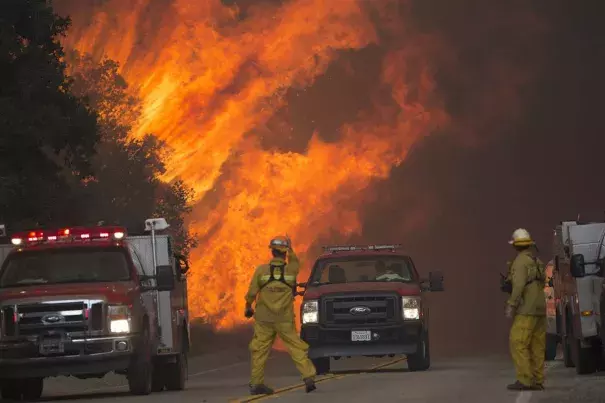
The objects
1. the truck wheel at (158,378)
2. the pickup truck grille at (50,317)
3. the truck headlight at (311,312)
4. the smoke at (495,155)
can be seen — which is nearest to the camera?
the pickup truck grille at (50,317)

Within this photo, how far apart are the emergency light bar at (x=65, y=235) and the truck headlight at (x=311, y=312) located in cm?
563

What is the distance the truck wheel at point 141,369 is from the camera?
23906mm

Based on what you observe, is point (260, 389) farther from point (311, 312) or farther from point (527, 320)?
point (311, 312)

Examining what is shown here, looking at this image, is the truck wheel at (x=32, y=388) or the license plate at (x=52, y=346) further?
the truck wheel at (x=32, y=388)

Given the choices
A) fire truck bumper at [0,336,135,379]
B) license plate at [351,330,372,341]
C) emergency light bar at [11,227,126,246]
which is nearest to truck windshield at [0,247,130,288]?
emergency light bar at [11,227,126,246]

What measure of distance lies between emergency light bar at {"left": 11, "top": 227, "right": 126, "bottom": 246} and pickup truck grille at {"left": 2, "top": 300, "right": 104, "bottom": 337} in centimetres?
184

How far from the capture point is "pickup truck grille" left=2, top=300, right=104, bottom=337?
76.2 feet

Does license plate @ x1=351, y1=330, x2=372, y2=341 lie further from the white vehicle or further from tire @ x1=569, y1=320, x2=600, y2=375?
tire @ x1=569, y1=320, x2=600, y2=375

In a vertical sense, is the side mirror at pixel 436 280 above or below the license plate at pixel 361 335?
above

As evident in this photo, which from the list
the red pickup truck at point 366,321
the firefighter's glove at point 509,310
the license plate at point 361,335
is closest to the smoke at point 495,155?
the red pickup truck at point 366,321

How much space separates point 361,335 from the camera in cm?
2916

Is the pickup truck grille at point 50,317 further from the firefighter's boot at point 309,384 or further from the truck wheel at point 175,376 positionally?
the truck wheel at point 175,376

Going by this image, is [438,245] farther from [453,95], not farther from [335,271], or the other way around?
[335,271]

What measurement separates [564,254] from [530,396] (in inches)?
328
